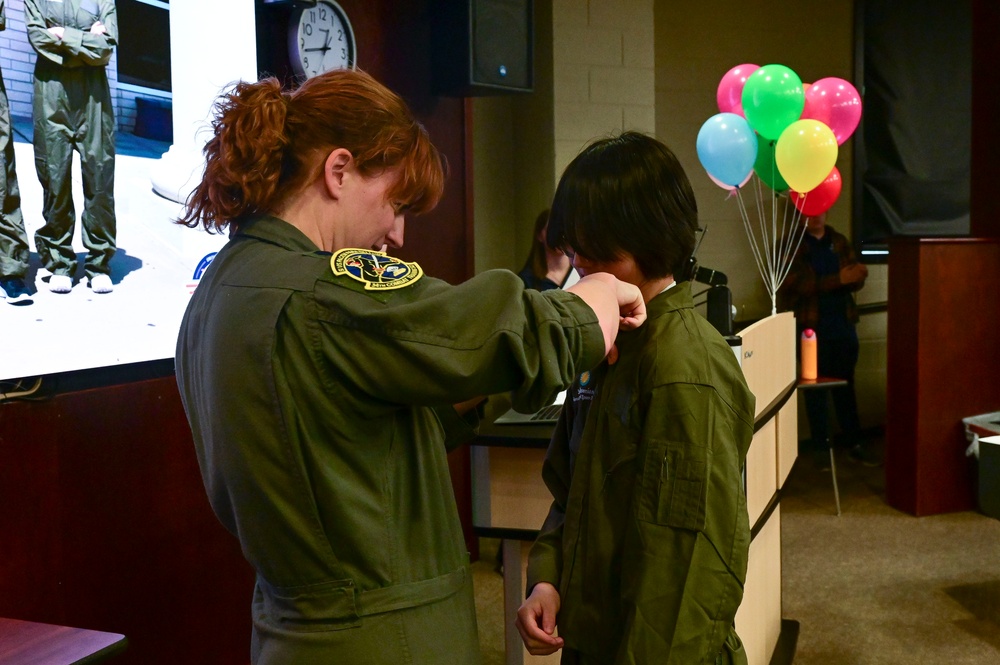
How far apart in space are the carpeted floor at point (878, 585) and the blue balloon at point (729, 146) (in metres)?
1.60

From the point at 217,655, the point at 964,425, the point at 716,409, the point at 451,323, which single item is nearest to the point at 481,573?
the point at 217,655

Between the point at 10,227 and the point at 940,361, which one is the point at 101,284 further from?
the point at 940,361

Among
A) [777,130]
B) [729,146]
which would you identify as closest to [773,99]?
[777,130]

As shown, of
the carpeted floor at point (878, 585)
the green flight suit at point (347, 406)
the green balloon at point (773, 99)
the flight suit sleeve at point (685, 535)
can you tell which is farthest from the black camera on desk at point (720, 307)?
the green balloon at point (773, 99)

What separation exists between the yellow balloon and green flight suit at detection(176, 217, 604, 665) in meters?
2.99

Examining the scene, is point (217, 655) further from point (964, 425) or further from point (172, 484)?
point (964, 425)

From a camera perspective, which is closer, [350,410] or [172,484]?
[350,410]

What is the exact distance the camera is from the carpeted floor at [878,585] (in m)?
2.87

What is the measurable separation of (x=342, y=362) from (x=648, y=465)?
450mm

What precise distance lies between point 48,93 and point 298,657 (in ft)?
4.80

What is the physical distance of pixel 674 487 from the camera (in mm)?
1116

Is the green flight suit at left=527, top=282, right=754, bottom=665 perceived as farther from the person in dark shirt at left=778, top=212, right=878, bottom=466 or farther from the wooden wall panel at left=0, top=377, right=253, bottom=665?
the person in dark shirt at left=778, top=212, right=878, bottom=466

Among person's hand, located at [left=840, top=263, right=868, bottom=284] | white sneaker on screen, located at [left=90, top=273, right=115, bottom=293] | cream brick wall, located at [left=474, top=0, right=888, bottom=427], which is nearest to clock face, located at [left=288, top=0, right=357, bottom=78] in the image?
white sneaker on screen, located at [left=90, top=273, right=115, bottom=293]

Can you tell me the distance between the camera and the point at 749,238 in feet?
17.9
